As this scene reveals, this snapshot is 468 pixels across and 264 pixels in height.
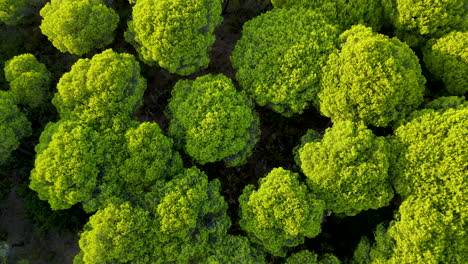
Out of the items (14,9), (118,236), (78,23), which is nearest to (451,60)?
(118,236)

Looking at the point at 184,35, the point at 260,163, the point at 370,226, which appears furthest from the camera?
the point at 260,163

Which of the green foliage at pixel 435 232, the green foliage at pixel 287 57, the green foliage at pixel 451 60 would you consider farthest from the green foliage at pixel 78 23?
the green foliage at pixel 435 232

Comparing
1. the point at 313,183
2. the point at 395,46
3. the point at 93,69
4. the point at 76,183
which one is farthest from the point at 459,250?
the point at 93,69

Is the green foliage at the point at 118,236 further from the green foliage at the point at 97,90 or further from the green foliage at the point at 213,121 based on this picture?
the green foliage at the point at 97,90

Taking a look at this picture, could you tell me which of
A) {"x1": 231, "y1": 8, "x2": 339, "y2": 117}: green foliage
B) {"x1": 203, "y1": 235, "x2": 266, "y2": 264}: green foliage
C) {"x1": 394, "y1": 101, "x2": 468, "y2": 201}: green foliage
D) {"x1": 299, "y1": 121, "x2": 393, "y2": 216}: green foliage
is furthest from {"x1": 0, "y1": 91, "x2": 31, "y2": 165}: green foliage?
{"x1": 394, "y1": 101, "x2": 468, "y2": 201}: green foliage

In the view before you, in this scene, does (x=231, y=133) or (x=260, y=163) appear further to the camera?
(x=260, y=163)

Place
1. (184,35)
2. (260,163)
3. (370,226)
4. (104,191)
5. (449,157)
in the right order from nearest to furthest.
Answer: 1. (449,157)
2. (104,191)
3. (184,35)
4. (370,226)
5. (260,163)

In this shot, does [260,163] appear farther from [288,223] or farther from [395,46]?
[395,46]
